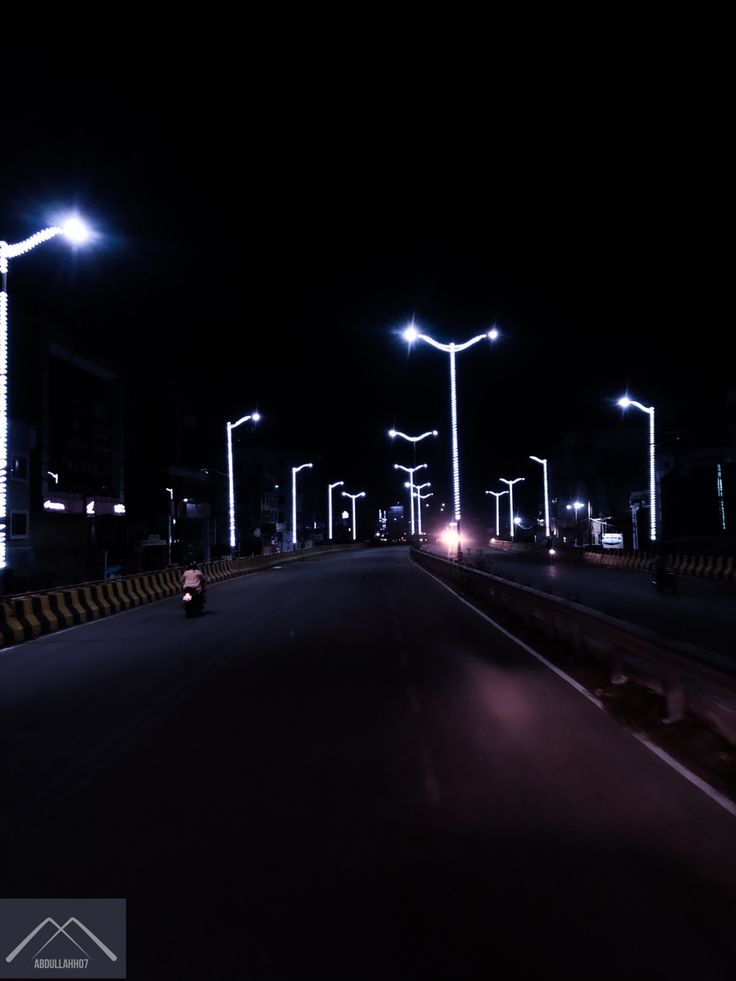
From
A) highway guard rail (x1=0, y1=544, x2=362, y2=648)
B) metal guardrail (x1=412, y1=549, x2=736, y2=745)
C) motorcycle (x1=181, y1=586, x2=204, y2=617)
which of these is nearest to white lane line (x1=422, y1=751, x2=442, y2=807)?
metal guardrail (x1=412, y1=549, x2=736, y2=745)

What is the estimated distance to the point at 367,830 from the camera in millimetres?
6184

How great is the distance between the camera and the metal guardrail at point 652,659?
804cm

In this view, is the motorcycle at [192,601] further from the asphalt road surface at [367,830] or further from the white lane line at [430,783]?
the white lane line at [430,783]

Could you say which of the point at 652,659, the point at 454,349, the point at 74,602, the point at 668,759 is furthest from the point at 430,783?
the point at 454,349

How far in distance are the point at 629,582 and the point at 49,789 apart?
3120 cm

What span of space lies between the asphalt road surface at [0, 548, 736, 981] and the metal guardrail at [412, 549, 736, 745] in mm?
775

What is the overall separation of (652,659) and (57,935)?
679 centimetres

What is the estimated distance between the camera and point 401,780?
7.48 m

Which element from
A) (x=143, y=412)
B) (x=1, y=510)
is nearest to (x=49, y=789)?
(x=1, y=510)

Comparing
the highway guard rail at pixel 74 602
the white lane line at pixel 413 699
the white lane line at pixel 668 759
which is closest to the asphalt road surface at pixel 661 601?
the white lane line at pixel 668 759

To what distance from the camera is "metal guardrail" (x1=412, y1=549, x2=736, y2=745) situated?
8.04 meters

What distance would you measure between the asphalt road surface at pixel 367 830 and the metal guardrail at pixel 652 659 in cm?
78

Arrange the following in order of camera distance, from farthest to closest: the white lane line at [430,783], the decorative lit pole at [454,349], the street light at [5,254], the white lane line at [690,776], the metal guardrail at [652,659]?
the decorative lit pole at [454,349] → the street light at [5,254] → the metal guardrail at [652,659] → the white lane line at [430,783] → the white lane line at [690,776]

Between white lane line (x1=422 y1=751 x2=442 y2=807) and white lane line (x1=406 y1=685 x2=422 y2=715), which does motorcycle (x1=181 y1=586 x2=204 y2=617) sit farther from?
white lane line (x1=422 y1=751 x2=442 y2=807)
